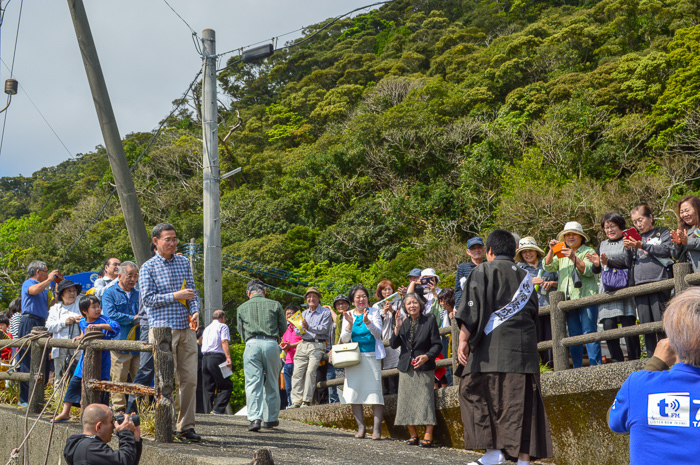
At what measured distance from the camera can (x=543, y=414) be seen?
486 cm

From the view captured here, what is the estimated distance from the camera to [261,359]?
749 centimetres

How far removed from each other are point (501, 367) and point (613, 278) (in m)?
2.52

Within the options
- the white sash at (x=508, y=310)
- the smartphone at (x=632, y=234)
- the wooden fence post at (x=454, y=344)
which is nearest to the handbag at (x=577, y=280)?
the smartphone at (x=632, y=234)

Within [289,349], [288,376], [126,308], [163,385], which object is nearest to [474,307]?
[163,385]

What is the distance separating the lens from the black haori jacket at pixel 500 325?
4.90 meters

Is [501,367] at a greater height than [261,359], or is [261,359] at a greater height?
[261,359]

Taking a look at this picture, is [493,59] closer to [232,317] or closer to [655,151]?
[655,151]

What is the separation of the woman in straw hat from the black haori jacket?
2.45m

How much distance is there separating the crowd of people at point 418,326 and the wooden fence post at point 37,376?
237mm

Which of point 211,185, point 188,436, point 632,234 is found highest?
point 211,185

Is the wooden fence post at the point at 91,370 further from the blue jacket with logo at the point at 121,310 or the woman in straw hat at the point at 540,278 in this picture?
the woman in straw hat at the point at 540,278

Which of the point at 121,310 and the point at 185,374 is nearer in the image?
the point at 185,374

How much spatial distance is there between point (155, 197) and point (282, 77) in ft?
82.5

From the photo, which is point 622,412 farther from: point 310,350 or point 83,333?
point 310,350
